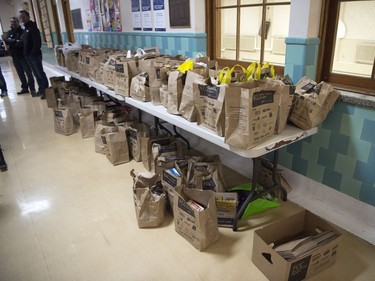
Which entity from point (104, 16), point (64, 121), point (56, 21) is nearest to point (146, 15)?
point (104, 16)

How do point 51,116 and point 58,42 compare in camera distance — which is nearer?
point 51,116

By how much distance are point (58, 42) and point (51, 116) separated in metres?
4.61

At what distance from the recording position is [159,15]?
3.47 metres

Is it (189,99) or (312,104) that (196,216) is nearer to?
(189,99)

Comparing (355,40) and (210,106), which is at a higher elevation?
(355,40)

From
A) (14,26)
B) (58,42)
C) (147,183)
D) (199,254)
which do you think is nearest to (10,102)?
(14,26)

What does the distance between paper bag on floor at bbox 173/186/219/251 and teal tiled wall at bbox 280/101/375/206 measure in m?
0.86

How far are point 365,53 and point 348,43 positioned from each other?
171mm

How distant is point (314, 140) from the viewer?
2.04 meters

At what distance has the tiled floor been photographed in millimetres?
1609

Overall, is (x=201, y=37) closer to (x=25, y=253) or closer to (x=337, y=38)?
(x=337, y=38)

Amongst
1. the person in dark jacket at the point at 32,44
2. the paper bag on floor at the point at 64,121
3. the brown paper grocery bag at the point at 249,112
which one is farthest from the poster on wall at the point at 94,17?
the brown paper grocery bag at the point at 249,112

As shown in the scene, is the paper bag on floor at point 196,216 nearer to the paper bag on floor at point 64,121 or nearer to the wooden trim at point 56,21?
the paper bag on floor at point 64,121

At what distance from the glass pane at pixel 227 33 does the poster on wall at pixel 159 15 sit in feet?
2.57
